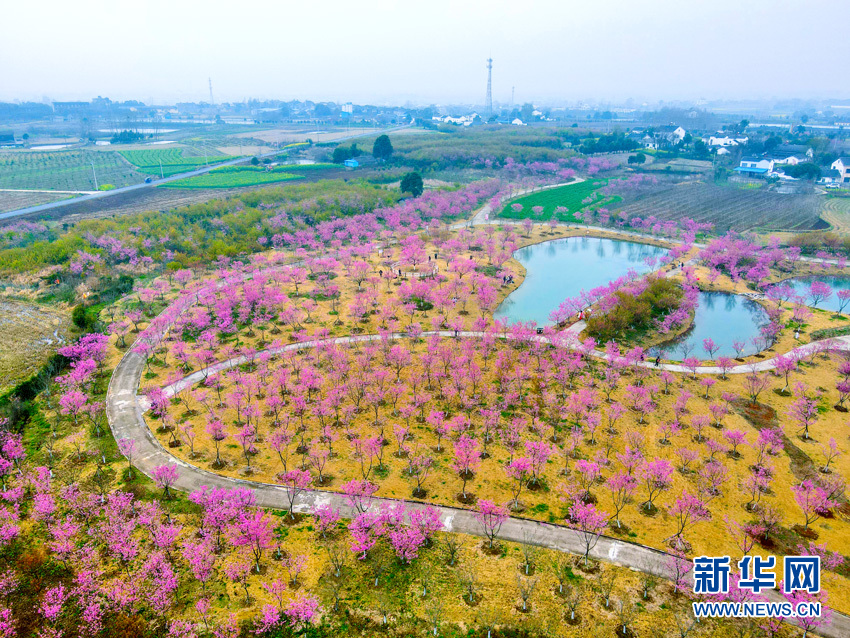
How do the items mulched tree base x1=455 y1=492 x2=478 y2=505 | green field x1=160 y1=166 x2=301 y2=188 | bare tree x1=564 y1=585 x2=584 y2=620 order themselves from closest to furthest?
bare tree x1=564 y1=585 x2=584 y2=620 < mulched tree base x1=455 y1=492 x2=478 y2=505 < green field x1=160 y1=166 x2=301 y2=188

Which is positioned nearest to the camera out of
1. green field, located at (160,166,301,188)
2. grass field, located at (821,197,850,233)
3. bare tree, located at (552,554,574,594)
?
bare tree, located at (552,554,574,594)

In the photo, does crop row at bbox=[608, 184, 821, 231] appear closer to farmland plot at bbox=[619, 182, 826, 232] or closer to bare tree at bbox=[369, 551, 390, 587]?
farmland plot at bbox=[619, 182, 826, 232]

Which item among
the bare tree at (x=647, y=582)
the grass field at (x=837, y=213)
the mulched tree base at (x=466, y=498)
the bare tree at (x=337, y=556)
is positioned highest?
the grass field at (x=837, y=213)

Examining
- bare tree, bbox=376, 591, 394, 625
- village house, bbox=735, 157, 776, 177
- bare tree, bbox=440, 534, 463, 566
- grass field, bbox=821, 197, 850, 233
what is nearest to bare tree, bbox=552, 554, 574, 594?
bare tree, bbox=440, 534, 463, 566

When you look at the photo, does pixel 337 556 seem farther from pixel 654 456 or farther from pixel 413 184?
pixel 413 184

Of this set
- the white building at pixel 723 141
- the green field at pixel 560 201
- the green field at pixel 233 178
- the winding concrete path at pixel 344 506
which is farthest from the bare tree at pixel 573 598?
the white building at pixel 723 141

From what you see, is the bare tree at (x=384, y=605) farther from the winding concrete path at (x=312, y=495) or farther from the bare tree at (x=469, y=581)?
the winding concrete path at (x=312, y=495)

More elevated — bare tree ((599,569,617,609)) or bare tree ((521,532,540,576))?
bare tree ((521,532,540,576))
